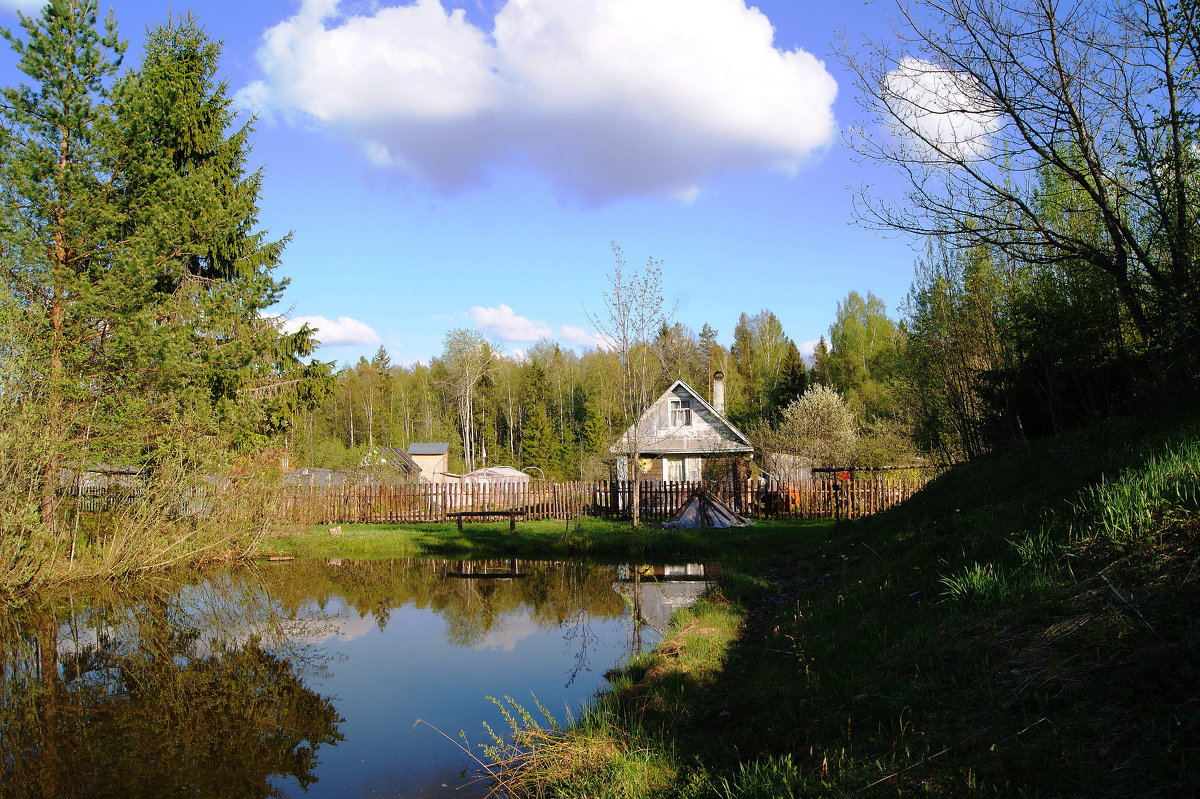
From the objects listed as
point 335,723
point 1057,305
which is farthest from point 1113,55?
point 335,723

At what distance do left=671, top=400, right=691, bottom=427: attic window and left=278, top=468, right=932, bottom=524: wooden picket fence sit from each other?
36.2 feet

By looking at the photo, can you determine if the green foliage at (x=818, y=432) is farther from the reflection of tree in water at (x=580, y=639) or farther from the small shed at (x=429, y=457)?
the small shed at (x=429, y=457)

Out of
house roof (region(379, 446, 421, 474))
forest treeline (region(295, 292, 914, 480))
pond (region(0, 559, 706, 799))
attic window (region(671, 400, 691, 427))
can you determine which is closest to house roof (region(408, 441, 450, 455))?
house roof (region(379, 446, 421, 474))

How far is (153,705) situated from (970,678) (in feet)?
23.8

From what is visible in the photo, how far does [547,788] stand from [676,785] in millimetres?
1025

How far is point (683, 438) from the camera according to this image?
1372 inches

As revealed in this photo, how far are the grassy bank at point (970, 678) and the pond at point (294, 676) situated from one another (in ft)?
4.13

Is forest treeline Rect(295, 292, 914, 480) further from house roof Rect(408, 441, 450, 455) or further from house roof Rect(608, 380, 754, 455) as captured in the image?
house roof Rect(608, 380, 754, 455)

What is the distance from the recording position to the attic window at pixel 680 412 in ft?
117

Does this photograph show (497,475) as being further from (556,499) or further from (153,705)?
(153,705)

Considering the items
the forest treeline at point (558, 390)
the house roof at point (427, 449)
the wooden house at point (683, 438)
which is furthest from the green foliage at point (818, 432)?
the house roof at point (427, 449)

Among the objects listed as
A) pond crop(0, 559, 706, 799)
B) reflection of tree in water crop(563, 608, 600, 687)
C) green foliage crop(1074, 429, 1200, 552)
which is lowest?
reflection of tree in water crop(563, 608, 600, 687)

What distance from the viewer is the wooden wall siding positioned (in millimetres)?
23594

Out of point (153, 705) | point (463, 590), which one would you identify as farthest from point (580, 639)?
point (153, 705)
